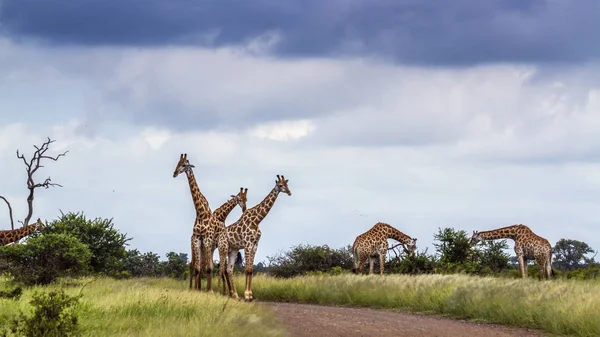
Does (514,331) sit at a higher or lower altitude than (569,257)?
lower

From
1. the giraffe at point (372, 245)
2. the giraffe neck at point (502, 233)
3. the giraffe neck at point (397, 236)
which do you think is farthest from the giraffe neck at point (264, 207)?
the giraffe neck at point (502, 233)

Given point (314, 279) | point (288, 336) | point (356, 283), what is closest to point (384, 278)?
point (356, 283)

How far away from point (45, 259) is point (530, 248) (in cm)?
1784

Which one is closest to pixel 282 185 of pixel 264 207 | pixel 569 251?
pixel 264 207

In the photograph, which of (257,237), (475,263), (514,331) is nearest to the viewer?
(514,331)

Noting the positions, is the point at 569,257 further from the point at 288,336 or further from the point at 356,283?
the point at 288,336

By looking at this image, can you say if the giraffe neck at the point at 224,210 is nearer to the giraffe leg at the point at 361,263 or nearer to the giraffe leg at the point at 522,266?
the giraffe leg at the point at 361,263

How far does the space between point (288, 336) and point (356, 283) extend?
11.2 meters

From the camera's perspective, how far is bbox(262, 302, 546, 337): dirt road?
1794 cm

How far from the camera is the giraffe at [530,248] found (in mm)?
33750

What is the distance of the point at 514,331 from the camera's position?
19.9m

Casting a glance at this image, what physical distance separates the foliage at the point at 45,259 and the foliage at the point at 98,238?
14.6 ft

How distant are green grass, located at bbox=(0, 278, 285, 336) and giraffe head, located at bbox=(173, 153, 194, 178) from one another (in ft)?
21.2

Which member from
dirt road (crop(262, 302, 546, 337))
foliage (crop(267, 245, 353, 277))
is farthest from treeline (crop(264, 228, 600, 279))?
dirt road (crop(262, 302, 546, 337))
